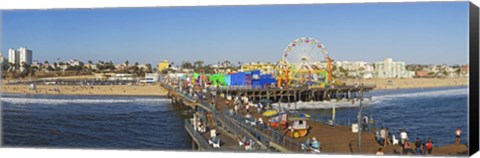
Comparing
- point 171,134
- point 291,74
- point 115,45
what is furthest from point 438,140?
point 115,45

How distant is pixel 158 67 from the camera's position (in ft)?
58.0

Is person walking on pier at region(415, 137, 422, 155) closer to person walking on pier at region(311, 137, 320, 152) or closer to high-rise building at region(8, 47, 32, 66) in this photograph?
person walking on pier at region(311, 137, 320, 152)

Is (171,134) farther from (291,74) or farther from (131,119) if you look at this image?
(291,74)

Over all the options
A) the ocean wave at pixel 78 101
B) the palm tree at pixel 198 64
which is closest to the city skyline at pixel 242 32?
the palm tree at pixel 198 64

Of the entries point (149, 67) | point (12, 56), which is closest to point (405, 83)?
point (149, 67)

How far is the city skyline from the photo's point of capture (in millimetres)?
15367

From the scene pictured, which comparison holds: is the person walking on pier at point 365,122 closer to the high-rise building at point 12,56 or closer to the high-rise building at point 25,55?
the high-rise building at point 25,55

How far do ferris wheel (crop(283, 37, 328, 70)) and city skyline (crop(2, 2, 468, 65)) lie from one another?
0.12 meters

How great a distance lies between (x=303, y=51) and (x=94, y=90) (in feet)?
16.3

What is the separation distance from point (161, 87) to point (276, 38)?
3.19m

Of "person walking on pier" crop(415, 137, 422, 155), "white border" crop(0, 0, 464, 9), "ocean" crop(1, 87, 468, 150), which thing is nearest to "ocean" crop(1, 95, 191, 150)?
"ocean" crop(1, 87, 468, 150)

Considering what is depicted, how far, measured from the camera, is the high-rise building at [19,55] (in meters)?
17.9

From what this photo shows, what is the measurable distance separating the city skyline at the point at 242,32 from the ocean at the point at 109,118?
102 cm

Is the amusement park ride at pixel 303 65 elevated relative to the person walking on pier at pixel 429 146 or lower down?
elevated
